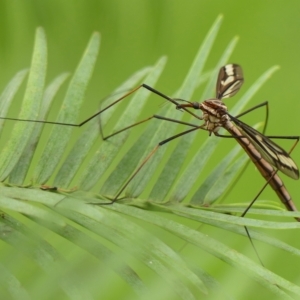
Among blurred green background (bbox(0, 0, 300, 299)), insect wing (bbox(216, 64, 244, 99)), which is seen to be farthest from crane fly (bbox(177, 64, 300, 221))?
blurred green background (bbox(0, 0, 300, 299))

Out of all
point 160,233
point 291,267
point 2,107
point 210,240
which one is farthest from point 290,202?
point 2,107

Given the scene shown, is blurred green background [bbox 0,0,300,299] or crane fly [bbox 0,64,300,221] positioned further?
blurred green background [bbox 0,0,300,299]

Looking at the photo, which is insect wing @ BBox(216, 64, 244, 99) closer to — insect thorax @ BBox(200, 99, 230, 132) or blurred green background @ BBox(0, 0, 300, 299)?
insect thorax @ BBox(200, 99, 230, 132)

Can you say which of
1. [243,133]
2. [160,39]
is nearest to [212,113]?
[243,133]

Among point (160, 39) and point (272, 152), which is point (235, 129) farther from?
point (160, 39)

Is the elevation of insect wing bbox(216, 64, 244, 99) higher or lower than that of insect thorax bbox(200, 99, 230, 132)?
higher

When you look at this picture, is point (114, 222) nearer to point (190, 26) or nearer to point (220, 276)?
point (220, 276)
